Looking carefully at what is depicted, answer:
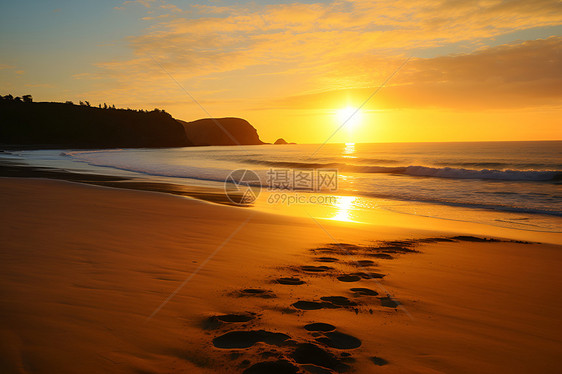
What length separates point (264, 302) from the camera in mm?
3475

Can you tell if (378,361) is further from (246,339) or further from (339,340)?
(246,339)

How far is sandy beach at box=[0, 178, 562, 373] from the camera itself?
98.6 inches

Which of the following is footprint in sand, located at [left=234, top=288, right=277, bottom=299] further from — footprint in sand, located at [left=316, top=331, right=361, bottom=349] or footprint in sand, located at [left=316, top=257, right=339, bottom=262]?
footprint in sand, located at [left=316, top=257, right=339, bottom=262]

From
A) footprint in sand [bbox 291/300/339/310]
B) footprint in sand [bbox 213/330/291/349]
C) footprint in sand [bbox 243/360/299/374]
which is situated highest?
footprint in sand [bbox 213/330/291/349]

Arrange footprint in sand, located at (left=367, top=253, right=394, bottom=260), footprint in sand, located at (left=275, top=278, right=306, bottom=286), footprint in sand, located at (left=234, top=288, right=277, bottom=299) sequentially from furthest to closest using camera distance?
footprint in sand, located at (left=367, top=253, right=394, bottom=260) < footprint in sand, located at (left=275, top=278, right=306, bottom=286) < footprint in sand, located at (left=234, top=288, right=277, bottom=299)

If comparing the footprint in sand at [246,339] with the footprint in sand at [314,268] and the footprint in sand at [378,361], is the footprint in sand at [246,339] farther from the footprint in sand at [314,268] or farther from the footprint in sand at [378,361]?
the footprint in sand at [314,268]

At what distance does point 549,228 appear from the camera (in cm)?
892

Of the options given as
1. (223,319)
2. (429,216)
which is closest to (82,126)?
(429,216)

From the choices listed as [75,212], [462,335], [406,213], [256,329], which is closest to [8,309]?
[256,329]

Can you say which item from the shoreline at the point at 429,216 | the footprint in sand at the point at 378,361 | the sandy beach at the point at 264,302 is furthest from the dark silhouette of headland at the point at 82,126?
the footprint in sand at the point at 378,361

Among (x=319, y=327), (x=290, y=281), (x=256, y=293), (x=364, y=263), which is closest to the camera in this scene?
(x=319, y=327)

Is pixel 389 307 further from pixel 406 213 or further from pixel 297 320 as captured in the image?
pixel 406 213

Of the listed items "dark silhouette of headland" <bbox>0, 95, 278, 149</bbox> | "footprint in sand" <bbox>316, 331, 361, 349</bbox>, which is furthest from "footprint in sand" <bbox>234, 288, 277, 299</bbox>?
"dark silhouette of headland" <bbox>0, 95, 278, 149</bbox>

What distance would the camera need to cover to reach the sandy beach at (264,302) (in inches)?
98.6
